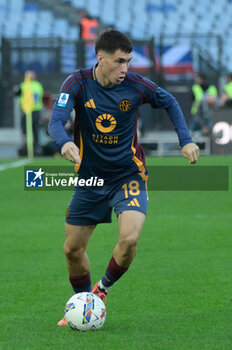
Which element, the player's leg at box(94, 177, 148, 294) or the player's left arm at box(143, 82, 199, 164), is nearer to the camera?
the player's leg at box(94, 177, 148, 294)

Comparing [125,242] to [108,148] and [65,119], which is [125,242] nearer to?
[108,148]

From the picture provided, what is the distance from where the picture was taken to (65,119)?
483 cm

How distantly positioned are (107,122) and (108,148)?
6.5 inches

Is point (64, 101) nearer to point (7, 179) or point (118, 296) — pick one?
point (118, 296)

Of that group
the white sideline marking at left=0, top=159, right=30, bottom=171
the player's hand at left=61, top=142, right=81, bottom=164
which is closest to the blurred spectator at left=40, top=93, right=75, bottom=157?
the white sideline marking at left=0, top=159, right=30, bottom=171

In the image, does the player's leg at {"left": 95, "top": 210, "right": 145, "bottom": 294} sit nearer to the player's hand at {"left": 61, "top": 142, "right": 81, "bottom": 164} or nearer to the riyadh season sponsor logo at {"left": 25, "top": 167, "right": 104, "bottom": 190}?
the riyadh season sponsor logo at {"left": 25, "top": 167, "right": 104, "bottom": 190}

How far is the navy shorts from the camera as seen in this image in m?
5.06

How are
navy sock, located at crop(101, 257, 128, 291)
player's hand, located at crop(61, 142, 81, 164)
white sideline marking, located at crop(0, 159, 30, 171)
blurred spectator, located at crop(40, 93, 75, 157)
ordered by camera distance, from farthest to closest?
blurred spectator, located at crop(40, 93, 75, 157) < white sideline marking, located at crop(0, 159, 30, 171) < navy sock, located at crop(101, 257, 128, 291) < player's hand, located at crop(61, 142, 81, 164)

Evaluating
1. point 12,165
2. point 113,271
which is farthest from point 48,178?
point 12,165

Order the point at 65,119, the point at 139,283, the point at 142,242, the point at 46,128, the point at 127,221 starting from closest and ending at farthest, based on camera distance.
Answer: the point at 65,119 < the point at 127,221 < the point at 139,283 < the point at 142,242 < the point at 46,128

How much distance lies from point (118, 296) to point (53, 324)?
3.17ft

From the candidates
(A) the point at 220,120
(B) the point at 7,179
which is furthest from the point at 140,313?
(A) the point at 220,120

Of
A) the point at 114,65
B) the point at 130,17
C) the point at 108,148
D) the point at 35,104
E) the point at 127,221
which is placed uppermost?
the point at 114,65

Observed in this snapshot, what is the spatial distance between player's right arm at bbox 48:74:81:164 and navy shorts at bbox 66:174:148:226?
1.61 ft
